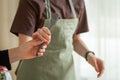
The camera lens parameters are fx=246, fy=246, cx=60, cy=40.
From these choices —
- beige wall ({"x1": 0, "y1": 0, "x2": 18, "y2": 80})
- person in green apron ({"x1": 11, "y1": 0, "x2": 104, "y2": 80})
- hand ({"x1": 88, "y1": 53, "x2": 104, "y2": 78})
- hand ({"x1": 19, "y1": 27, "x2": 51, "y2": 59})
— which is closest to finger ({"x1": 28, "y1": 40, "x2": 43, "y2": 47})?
hand ({"x1": 19, "y1": 27, "x2": 51, "y2": 59})

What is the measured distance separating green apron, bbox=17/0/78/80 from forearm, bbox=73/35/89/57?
3.8 inches

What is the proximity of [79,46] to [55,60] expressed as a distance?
0.20 metres

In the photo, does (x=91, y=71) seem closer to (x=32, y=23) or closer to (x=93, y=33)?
(x=93, y=33)

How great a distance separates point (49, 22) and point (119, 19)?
716mm

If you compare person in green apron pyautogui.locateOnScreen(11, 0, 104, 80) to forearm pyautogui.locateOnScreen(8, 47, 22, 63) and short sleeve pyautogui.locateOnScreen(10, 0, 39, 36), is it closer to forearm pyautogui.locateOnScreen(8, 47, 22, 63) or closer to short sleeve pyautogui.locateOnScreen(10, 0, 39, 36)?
short sleeve pyautogui.locateOnScreen(10, 0, 39, 36)

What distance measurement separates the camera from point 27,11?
958 mm

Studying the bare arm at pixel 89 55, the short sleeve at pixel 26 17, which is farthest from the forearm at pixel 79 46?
the short sleeve at pixel 26 17

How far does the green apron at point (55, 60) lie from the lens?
0.98 m

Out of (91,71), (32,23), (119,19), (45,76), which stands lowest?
(91,71)

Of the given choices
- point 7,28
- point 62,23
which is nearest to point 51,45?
point 62,23

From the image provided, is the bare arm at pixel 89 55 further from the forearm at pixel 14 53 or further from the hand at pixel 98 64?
the forearm at pixel 14 53

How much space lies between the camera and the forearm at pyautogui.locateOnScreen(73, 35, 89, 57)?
1.13 metres

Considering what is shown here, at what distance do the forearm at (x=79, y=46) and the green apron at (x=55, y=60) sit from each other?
97 millimetres

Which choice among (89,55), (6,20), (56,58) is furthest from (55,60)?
(6,20)
